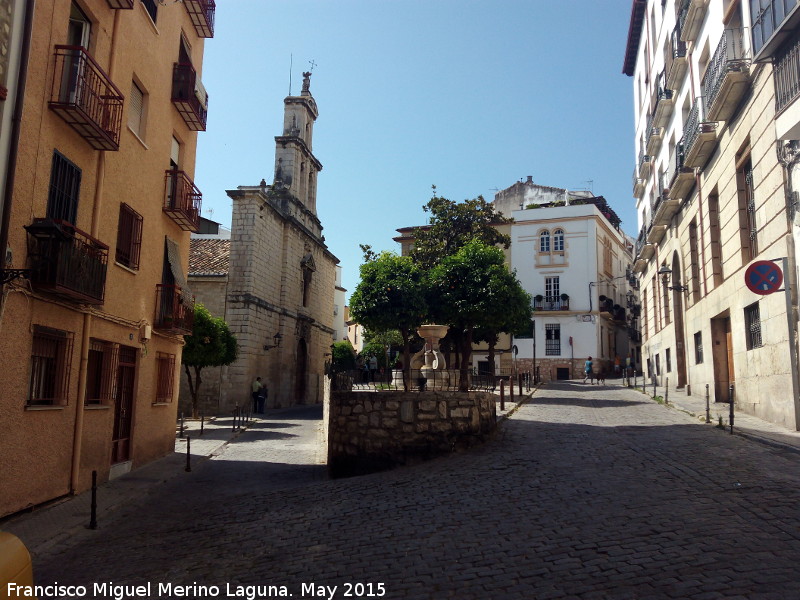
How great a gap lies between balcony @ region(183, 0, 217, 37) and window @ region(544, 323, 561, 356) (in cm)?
3067

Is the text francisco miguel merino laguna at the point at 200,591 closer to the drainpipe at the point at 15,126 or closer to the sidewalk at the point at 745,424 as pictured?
the drainpipe at the point at 15,126

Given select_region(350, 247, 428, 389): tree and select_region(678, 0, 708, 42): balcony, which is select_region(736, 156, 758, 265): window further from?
select_region(350, 247, 428, 389): tree

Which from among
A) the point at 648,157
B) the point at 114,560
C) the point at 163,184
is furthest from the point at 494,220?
the point at 114,560

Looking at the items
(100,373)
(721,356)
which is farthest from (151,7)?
(721,356)

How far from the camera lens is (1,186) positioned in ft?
25.7

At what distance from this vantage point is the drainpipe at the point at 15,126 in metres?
7.79

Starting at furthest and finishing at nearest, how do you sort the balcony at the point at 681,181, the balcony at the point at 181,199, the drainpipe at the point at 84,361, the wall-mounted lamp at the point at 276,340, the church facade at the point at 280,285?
the wall-mounted lamp at the point at 276,340, the church facade at the point at 280,285, the balcony at the point at 681,181, the balcony at the point at 181,199, the drainpipe at the point at 84,361

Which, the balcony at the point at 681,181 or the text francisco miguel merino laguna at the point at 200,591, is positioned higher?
the balcony at the point at 681,181

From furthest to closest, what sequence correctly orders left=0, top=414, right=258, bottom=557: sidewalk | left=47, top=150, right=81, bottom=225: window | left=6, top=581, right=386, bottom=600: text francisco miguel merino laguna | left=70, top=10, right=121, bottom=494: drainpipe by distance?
left=70, top=10, right=121, bottom=494: drainpipe < left=47, top=150, right=81, bottom=225: window < left=0, top=414, right=258, bottom=557: sidewalk < left=6, top=581, right=386, bottom=600: text francisco miguel merino laguna

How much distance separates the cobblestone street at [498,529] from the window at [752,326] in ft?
11.5

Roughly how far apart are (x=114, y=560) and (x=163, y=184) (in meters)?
9.11

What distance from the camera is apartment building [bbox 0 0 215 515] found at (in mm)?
8289

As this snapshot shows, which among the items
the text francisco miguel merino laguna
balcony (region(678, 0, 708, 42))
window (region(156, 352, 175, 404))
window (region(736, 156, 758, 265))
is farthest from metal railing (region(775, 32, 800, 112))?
window (region(156, 352, 175, 404))

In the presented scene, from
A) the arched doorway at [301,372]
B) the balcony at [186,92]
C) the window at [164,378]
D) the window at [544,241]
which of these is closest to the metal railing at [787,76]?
the balcony at [186,92]
